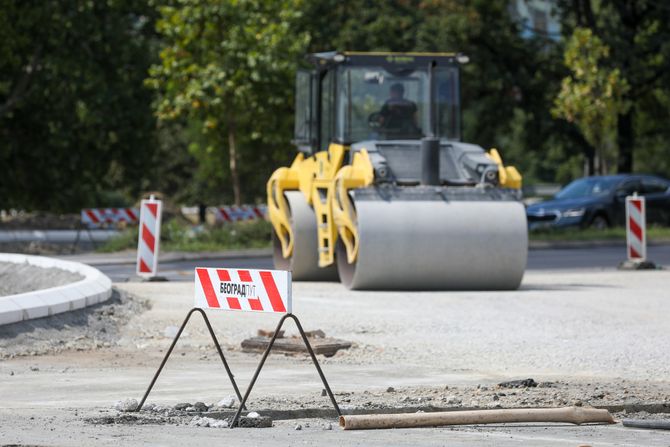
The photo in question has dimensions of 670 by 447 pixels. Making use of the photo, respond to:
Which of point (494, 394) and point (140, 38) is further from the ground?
point (140, 38)

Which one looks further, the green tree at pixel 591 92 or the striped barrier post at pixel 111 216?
the green tree at pixel 591 92

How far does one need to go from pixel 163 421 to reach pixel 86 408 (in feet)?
2.40

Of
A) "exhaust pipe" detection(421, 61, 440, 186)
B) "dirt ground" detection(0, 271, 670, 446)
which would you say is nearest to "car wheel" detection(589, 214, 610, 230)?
"exhaust pipe" detection(421, 61, 440, 186)

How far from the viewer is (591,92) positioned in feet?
125

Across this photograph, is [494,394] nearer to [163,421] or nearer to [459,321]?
[163,421]

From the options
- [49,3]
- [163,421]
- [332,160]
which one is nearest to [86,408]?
[163,421]

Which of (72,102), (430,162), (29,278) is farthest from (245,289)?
(72,102)

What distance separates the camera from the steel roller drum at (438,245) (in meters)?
18.9

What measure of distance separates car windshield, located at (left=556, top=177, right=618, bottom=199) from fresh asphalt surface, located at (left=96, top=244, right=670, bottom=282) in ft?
14.0

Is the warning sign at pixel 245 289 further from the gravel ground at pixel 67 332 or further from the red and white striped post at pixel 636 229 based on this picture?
the red and white striped post at pixel 636 229

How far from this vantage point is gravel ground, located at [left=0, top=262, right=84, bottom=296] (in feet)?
59.6

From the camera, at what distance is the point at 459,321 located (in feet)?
50.9

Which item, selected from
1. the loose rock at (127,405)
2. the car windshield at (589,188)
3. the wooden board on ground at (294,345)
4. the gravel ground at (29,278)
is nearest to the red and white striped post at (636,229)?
the gravel ground at (29,278)

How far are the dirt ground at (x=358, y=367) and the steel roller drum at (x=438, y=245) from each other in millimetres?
428
